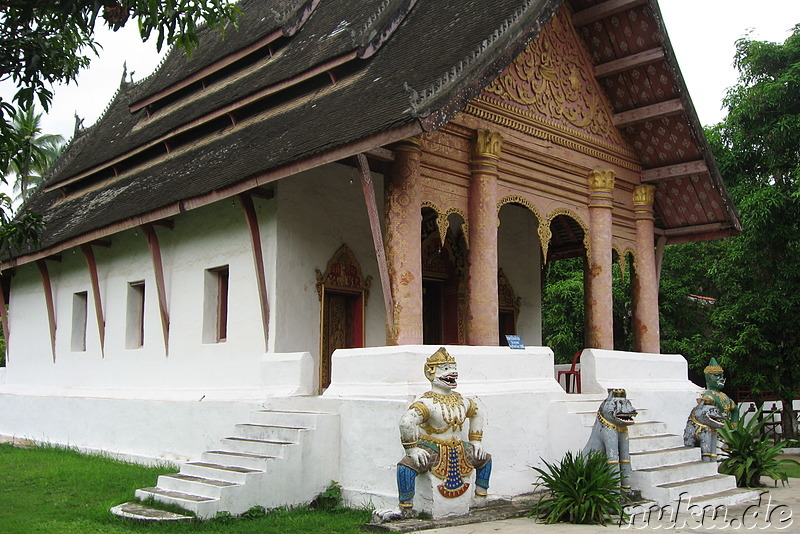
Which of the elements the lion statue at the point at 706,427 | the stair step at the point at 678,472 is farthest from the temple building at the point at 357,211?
the lion statue at the point at 706,427

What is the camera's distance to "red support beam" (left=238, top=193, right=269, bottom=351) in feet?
33.6

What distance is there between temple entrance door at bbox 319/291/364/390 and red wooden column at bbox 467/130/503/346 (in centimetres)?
195

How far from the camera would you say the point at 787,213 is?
16.7 meters

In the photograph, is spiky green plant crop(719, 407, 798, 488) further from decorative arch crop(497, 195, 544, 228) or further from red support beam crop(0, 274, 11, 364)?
red support beam crop(0, 274, 11, 364)

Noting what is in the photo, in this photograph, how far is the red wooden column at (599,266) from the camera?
38.1ft

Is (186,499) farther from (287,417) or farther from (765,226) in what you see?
(765,226)

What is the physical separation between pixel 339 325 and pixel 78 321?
6554 millimetres

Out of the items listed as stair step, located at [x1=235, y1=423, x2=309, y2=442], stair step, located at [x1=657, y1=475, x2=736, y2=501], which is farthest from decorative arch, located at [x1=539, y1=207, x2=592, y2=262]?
stair step, located at [x1=235, y1=423, x2=309, y2=442]

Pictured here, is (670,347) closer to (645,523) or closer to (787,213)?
(787,213)

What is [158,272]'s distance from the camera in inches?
480

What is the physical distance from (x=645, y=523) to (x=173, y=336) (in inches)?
302

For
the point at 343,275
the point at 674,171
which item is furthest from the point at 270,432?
the point at 674,171

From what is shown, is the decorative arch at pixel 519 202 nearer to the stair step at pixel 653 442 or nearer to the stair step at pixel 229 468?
the stair step at pixel 653 442

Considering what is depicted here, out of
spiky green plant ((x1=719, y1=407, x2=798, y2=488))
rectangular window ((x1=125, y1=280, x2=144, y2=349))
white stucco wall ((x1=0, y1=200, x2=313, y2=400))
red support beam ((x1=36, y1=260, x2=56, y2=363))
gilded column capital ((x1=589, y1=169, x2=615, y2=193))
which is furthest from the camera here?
red support beam ((x1=36, y1=260, x2=56, y2=363))
